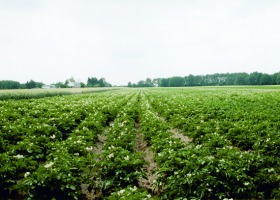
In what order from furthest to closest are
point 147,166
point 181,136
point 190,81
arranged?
point 190,81 → point 181,136 → point 147,166

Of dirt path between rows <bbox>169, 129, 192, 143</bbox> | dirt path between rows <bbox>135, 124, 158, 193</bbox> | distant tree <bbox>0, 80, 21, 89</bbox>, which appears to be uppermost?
distant tree <bbox>0, 80, 21, 89</bbox>

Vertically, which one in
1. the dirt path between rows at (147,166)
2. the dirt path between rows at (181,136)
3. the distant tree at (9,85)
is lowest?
the dirt path between rows at (147,166)

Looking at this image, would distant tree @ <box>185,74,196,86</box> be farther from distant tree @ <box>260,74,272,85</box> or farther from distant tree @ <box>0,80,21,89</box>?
distant tree @ <box>0,80,21,89</box>

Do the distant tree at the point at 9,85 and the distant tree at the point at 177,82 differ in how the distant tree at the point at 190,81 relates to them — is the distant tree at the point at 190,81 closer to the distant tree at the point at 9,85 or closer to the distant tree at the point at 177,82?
the distant tree at the point at 177,82

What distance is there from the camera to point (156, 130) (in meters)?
11.9

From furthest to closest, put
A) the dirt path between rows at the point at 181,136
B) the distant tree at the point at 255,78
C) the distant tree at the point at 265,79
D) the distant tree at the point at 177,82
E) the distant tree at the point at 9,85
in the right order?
the distant tree at the point at 177,82 < the distant tree at the point at 255,78 < the distant tree at the point at 265,79 < the distant tree at the point at 9,85 < the dirt path between rows at the point at 181,136

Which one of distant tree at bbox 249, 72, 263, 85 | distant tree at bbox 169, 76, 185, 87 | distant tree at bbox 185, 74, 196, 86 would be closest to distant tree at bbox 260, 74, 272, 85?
distant tree at bbox 249, 72, 263, 85

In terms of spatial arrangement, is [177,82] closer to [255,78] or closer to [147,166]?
[255,78]

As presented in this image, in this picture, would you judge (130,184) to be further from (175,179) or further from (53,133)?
(53,133)

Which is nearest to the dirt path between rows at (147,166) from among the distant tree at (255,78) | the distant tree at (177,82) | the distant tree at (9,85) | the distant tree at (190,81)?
the distant tree at (9,85)

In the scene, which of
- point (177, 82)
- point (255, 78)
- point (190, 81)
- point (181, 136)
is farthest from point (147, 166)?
point (177, 82)

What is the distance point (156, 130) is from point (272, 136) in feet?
16.7

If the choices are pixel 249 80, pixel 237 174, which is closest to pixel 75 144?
pixel 237 174

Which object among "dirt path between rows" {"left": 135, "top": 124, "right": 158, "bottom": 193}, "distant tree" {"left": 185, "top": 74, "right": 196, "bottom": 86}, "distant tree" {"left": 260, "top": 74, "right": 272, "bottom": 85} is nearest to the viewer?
"dirt path between rows" {"left": 135, "top": 124, "right": 158, "bottom": 193}
